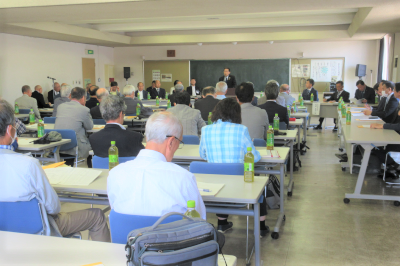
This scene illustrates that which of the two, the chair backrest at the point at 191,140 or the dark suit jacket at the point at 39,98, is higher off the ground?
the dark suit jacket at the point at 39,98

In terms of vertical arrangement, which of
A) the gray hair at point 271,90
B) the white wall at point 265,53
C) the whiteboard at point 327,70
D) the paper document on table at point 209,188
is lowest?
the paper document on table at point 209,188

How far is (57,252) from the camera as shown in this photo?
153 centimetres

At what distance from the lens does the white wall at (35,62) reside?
10.0 metres

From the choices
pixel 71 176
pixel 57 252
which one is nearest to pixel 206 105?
pixel 71 176

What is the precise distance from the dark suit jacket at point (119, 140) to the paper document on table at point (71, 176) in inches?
23.6

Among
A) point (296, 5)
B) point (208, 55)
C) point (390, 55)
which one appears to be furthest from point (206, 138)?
point (208, 55)

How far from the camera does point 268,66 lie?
44.2ft

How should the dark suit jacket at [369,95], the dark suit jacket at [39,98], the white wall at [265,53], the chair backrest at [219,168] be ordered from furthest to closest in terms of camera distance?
1. the white wall at [265,53]
2. the dark suit jacket at [39,98]
3. the dark suit jacket at [369,95]
4. the chair backrest at [219,168]

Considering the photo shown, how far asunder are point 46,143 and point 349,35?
10.5m

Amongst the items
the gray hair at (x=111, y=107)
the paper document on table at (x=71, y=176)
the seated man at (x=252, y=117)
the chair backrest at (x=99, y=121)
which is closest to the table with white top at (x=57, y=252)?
the paper document on table at (x=71, y=176)

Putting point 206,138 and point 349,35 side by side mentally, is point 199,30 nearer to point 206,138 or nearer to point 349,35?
point 349,35

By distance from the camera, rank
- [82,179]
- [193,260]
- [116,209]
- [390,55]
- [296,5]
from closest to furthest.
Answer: [193,260]
[116,209]
[82,179]
[296,5]
[390,55]

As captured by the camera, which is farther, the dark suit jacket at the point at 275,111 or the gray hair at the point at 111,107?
the dark suit jacket at the point at 275,111

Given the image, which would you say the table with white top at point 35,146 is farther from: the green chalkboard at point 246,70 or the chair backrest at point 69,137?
the green chalkboard at point 246,70
